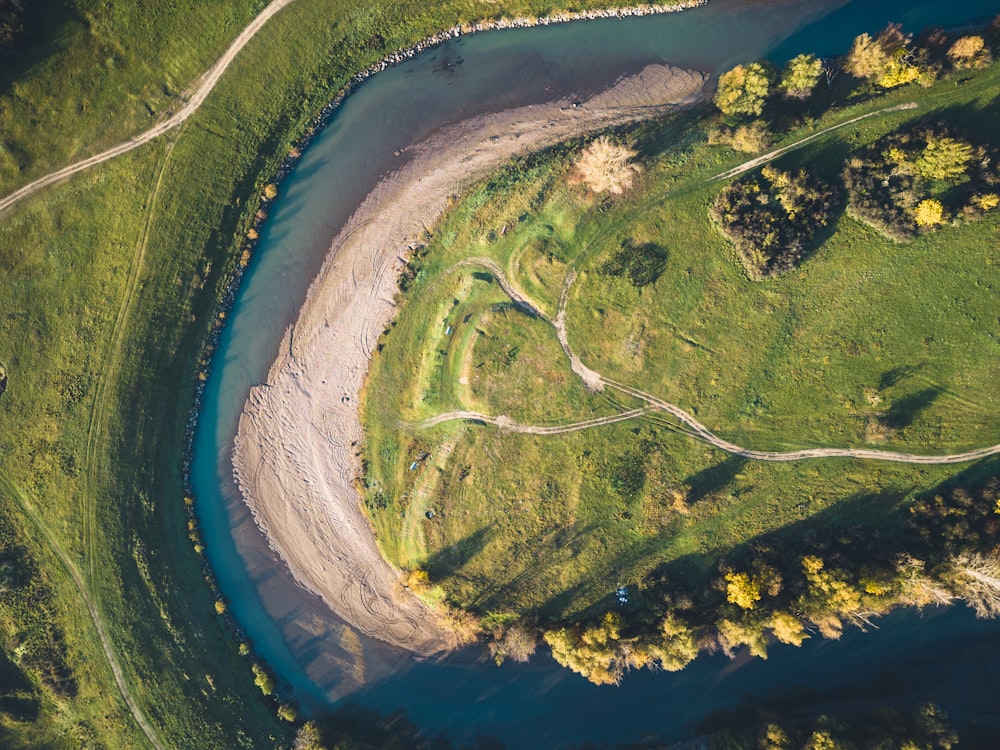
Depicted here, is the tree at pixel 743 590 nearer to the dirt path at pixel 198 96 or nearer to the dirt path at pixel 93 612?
the dirt path at pixel 93 612

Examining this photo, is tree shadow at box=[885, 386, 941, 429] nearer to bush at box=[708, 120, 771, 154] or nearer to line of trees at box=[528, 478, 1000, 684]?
line of trees at box=[528, 478, 1000, 684]

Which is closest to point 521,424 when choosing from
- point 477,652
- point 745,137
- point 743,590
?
point 477,652

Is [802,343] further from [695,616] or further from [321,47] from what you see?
[321,47]

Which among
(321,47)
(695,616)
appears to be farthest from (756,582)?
(321,47)

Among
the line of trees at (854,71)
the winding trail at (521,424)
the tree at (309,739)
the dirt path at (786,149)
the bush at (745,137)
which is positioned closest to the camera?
the line of trees at (854,71)

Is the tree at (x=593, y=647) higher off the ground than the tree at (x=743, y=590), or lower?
higher

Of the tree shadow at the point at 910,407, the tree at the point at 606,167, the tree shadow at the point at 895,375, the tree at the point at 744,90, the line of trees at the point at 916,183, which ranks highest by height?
the tree at the point at 606,167

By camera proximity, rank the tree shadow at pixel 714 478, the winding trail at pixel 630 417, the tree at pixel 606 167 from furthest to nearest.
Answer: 1. the tree shadow at pixel 714 478
2. the winding trail at pixel 630 417
3. the tree at pixel 606 167

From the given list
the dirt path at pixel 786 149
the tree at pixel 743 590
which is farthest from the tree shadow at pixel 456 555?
the dirt path at pixel 786 149
